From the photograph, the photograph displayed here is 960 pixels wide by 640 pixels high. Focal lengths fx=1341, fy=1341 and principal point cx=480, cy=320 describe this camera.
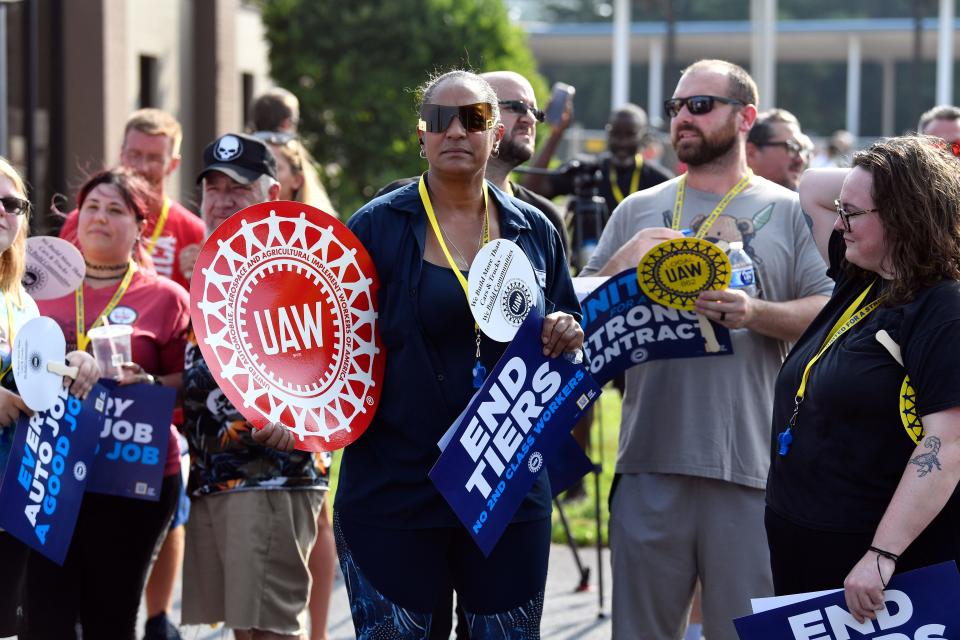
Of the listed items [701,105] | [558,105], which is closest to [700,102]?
[701,105]

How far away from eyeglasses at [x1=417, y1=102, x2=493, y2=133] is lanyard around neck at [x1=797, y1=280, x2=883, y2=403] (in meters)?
1.08

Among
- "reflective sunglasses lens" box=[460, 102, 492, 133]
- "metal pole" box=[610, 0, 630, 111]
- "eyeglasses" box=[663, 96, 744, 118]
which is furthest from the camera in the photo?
"metal pole" box=[610, 0, 630, 111]

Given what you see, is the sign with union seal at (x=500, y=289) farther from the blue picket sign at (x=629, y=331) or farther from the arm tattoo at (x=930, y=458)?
the arm tattoo at (x=930, y=458)

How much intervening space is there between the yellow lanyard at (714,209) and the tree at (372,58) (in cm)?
1147

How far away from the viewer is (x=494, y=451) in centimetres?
361

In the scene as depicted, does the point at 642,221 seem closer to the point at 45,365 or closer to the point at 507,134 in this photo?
the point at 507,134

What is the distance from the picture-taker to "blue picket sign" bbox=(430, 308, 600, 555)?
351cm

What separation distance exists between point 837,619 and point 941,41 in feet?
128

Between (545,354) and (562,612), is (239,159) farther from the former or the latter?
(562,612)

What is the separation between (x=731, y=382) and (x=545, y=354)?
1080mm

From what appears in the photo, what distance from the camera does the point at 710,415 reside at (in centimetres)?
452

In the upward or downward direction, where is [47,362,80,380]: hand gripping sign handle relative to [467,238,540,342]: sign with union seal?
downward

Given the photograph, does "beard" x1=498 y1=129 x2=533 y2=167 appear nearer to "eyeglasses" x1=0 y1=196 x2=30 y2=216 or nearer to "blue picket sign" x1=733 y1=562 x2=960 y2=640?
"eyeglasses" x1=0 y1=196 x2=30 y2=216

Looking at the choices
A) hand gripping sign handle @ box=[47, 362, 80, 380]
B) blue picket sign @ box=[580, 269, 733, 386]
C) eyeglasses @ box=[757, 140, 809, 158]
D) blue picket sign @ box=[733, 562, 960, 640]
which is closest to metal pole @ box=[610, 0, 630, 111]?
eyeglasses @ box=[757, 140, 809, 158]
